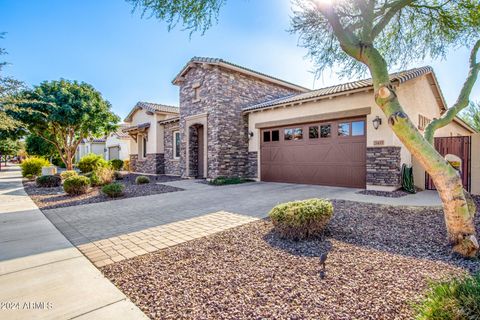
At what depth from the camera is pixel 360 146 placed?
9.55m

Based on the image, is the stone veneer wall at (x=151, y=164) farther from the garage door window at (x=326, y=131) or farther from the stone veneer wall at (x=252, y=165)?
the garage door window at (x=326, y=131)

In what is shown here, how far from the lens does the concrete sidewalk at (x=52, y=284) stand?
2408 millimetres

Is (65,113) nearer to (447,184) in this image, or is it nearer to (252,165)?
(252,165)

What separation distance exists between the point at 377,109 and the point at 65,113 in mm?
16409

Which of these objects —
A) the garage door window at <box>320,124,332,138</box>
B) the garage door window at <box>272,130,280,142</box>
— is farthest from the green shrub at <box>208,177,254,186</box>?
the garage door window at <box>320,124,332,138</box>

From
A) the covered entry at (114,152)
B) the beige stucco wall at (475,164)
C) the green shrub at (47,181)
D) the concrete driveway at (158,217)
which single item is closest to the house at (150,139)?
the green shrub at (47,181)

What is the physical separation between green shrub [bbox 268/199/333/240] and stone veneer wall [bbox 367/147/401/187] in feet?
18.4

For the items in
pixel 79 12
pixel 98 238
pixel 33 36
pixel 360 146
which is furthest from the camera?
pixel 360 146

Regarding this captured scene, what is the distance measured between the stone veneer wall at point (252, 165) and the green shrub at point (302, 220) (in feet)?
28.6

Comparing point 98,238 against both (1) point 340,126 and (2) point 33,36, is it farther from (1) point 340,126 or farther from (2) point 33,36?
(1) point 340,126

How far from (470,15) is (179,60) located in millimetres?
12676

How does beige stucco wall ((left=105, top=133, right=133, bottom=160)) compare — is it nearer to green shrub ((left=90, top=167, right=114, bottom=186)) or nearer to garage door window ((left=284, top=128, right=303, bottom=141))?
green shrub ((left=90, top=167, right=114, bottom=186))

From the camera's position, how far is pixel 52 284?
2922 millimetres

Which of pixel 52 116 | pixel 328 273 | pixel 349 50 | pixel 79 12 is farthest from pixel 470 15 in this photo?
pixel 52 116
